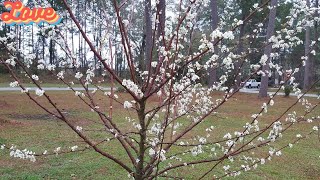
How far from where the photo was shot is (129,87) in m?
2.00

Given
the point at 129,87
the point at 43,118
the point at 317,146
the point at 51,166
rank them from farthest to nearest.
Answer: the point at 43,118 → the point at 317,146 → the point at 51,166 → the point at 129,87

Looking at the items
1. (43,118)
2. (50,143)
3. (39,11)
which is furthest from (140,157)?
(43,118)

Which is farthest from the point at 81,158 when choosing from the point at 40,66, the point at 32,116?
the point at 32,116

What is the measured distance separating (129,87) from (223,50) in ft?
A: 2.44

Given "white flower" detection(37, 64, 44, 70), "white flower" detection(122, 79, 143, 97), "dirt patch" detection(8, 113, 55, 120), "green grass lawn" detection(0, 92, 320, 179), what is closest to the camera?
"white flower" detection(122, 79, 143, 97)

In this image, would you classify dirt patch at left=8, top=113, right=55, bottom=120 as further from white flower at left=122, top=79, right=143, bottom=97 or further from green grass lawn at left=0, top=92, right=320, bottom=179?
white flower at left=122, top=79, right=143, bottom=97

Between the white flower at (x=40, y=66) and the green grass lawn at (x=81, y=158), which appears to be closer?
the white flower at (x=40, y=66)

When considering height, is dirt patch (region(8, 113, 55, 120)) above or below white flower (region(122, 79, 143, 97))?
below

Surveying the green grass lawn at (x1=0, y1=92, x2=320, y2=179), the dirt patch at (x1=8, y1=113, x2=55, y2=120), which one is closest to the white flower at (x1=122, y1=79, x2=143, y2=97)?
the green grass lawn at (x1=0, y1=92, x2=320, y2=179)

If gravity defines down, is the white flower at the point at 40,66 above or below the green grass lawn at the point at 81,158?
above

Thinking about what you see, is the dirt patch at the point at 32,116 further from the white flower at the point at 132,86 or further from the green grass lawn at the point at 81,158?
the white flower at the point at 132,86

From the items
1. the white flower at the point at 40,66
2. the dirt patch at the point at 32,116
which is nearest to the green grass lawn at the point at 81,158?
the dirt patch at the point at 32,116

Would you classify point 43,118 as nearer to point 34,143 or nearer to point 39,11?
point 34,143

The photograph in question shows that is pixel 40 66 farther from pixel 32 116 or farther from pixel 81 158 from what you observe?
pixel 32 116
